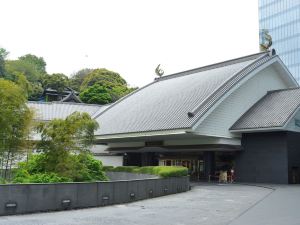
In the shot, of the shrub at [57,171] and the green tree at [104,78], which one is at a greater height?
the green tree at [104,78]

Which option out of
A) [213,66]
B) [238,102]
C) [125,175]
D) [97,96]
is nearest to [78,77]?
[97,96]

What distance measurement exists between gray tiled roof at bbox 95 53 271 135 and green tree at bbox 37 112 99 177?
36.6 feet

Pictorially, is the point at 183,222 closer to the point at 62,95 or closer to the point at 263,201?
the point at 263,201

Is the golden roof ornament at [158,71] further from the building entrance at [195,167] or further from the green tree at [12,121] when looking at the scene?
the green tree at [12,121]

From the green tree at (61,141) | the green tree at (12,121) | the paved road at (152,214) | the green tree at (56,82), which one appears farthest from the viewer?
the green tree at (56,82)

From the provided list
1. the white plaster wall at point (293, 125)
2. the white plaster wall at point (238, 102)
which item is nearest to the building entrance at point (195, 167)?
the white plaster wall at point (238, 102)

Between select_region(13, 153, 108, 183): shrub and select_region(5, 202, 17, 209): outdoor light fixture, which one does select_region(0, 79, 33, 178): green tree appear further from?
select_region(5, 202, 17, 209): outdoor light fixture

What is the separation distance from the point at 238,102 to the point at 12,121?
20329mm

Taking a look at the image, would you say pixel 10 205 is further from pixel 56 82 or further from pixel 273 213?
pixel 56 82

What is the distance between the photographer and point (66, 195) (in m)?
14.1

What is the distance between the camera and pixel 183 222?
11883 millimetres

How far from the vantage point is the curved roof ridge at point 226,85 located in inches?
1105

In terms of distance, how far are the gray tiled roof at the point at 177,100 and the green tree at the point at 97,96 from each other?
2561cm

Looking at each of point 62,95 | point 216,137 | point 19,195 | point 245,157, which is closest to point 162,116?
point 216,137
